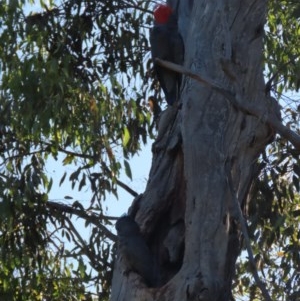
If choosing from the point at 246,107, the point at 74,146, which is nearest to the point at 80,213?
the point at 74,146

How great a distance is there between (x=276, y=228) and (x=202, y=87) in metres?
2.36

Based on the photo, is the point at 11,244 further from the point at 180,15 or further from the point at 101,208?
the point at 180,15

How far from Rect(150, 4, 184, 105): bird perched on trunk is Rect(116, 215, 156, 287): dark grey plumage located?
2.63 ft

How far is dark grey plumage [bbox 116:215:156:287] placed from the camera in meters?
4.20

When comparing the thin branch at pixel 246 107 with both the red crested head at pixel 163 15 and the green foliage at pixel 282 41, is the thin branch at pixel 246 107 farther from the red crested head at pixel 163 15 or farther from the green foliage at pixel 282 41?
the green foliage at pixel 282 41

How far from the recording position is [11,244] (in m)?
6.81

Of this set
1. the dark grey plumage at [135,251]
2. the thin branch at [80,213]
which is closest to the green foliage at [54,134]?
the thin branch at [80,213]

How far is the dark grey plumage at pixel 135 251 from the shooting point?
13.8ft

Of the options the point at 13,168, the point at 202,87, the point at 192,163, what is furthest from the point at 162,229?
the point at 13,168

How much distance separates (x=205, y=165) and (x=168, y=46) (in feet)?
2.74

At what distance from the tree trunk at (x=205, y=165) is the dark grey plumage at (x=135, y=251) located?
0.03 metres

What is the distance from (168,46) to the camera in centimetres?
479

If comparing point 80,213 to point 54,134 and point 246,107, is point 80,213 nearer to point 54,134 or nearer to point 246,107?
point 54,134

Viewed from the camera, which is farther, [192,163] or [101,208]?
[101,208]
